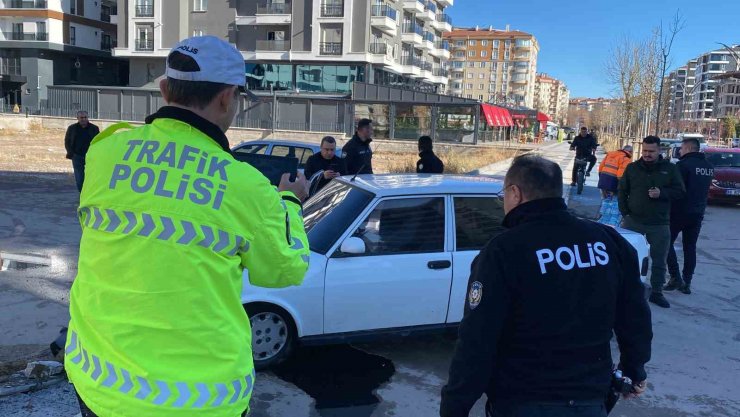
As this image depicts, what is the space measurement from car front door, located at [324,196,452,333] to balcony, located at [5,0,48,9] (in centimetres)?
6361

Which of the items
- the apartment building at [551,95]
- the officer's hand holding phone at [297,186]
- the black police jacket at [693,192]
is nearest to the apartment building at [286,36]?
the black police jacket at [693,192]

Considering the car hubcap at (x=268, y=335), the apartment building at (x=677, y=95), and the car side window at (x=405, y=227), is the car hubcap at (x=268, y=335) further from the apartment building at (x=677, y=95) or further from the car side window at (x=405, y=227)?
the apartment building at (x=677, y=95)

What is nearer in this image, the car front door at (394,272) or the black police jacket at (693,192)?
the car front door at (394,272)

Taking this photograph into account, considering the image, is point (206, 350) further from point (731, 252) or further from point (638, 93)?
point (638, 93)

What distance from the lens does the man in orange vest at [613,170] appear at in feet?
35.2

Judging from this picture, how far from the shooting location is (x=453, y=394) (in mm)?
2148

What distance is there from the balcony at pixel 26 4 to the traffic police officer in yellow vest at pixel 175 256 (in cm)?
6569

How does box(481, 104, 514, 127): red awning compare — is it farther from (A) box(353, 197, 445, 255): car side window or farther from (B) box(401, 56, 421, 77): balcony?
(A) box(353, 197, 445, 255): car side window

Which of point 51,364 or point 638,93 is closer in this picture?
point 51,364

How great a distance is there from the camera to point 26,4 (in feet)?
187

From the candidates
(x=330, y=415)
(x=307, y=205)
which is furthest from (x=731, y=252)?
(x=330, y=415)

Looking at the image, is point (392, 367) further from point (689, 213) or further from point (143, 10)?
point (143, 10)

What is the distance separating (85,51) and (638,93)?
52.9 metres

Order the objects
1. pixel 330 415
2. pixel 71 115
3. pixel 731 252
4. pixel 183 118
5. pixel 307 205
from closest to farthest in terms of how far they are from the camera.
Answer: pixel 183 118, pixel 330 415, pixel 307 205, pixel 731 252, pixel 71 115
